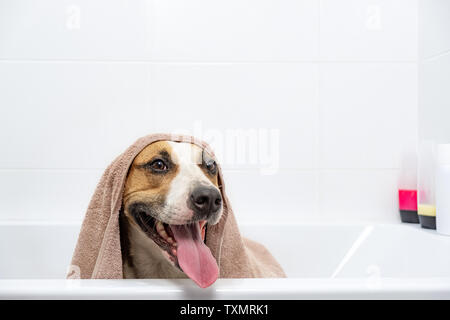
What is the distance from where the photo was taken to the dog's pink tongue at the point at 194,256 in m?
0.68

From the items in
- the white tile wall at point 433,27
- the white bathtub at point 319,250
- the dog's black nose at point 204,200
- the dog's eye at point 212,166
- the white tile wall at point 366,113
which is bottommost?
the white bathtub at point 319,250

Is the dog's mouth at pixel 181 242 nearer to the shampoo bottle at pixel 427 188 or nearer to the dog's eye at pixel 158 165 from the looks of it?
the dog's eye at pixel 158 165

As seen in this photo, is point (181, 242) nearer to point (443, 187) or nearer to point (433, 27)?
point (443, 187)

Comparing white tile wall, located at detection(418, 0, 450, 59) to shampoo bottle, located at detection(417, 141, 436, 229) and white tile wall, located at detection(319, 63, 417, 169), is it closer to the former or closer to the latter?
white tile wall, located at detection(319, 63, 417, 169)

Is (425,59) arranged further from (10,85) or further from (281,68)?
(10,85)

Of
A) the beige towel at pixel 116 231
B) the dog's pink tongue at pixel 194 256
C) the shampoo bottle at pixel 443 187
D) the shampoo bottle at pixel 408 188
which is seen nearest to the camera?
the dog's pink tongue at pixel 194 256

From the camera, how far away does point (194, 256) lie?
763mm

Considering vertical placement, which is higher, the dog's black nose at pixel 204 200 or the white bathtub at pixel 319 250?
the dog's black nose at pixel 204 200

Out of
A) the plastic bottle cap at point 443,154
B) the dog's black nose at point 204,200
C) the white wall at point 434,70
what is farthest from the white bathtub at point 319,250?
the dog's black nose at point 204,200

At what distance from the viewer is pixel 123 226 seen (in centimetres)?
90

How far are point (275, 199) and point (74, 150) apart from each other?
79 cm

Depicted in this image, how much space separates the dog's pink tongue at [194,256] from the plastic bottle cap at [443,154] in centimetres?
80

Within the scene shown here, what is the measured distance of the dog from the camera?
0.75 m
